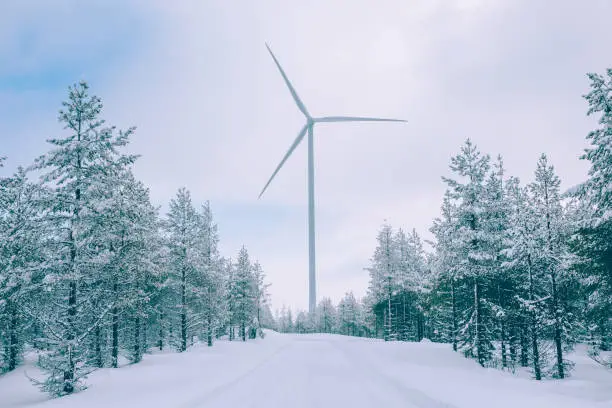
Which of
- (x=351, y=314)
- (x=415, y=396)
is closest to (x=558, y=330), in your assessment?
(x=415, y=396)

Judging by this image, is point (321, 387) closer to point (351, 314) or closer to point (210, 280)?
point (210, 280)

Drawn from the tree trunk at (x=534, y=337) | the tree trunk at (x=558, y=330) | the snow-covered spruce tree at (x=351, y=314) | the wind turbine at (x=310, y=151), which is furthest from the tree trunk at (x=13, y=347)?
the snow-covered spruce tree at (x=351, y=314)

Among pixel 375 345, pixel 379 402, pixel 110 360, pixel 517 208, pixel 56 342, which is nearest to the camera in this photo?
pixel 379 402

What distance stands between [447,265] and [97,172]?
20.8 metres

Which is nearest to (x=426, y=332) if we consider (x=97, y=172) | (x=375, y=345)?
(x=375, y=345)

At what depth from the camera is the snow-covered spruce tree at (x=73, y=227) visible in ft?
50.5

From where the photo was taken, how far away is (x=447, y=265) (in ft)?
84.4

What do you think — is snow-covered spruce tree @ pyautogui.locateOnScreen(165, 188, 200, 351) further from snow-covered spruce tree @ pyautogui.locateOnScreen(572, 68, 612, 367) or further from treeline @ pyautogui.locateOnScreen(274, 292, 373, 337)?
treeline @ pyautogui.locateOnScreen(274, 292, 373, 337)

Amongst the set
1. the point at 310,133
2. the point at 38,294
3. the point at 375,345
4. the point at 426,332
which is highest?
the point at 310,133

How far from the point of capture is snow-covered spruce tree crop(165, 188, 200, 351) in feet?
109

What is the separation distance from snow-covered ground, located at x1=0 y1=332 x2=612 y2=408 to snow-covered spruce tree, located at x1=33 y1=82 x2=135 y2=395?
1.69 meters

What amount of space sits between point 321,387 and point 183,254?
71.8 feet

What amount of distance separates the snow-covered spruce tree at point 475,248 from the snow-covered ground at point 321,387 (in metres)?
1.70

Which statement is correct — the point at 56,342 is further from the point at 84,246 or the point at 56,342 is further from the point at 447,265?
the point at 447,265
